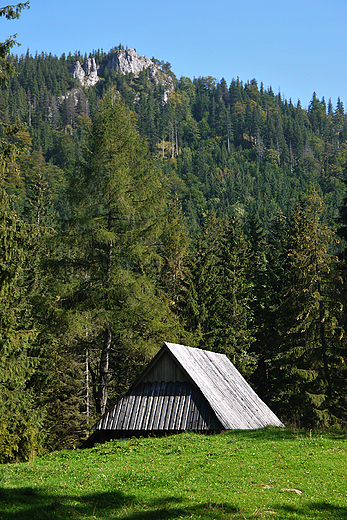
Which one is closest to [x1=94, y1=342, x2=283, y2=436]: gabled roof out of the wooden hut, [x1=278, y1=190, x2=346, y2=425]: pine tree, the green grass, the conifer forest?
the wooden hut

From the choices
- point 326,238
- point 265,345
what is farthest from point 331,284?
point 265,345

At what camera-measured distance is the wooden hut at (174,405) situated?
2023 centimetres

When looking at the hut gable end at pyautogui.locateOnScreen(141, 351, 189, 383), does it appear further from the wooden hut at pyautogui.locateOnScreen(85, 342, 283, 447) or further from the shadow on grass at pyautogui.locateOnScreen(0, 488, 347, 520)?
the shadow on grass at pyautogui.locateOnScreen(0, 488, 347, 520)

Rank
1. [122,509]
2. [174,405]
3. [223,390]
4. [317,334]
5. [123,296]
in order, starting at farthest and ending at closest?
[317,334]
[123,296]
[223,390]
[174,405]
[122,509]

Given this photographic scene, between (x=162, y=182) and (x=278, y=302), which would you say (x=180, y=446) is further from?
(x=278, y=302)

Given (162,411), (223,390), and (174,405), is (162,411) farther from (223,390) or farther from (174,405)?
(223,390)

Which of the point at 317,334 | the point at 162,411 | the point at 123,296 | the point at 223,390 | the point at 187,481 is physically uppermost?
the point at 123,296

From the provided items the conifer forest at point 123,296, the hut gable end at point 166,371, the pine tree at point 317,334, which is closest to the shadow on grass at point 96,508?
the conifer forest at point 123,296

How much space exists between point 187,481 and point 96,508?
9.74ft

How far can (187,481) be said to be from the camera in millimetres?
12133

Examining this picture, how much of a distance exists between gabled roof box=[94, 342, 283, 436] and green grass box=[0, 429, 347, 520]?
2.01 metres

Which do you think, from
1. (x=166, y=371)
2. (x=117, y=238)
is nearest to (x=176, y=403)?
(x=166, y=371)

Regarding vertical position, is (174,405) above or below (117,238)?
below

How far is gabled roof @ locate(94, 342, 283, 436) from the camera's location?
20250 mm
